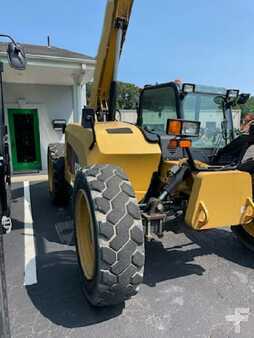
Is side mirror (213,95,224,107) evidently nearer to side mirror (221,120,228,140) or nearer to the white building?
side mirror (221,120,228,140)

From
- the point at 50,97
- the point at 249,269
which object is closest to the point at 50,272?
the point at 249,269

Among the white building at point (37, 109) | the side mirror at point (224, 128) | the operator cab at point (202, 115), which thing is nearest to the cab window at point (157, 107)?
the operator cab at point (202, 115)

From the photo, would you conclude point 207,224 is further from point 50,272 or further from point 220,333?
point 50,272

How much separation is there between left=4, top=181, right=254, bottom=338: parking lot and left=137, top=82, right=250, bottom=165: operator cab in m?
1.01

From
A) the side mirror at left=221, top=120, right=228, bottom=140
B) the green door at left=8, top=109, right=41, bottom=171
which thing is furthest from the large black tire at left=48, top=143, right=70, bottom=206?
the green door at left=8, top=109, right=41, bottom=171

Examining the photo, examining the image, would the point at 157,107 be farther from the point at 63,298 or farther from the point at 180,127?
the point at 63,298

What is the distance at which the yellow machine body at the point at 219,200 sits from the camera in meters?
2.62

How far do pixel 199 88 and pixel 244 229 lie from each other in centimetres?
193

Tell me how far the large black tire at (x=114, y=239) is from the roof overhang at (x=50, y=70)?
6.22m

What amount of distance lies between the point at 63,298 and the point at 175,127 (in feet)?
6.54

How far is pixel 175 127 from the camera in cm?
252

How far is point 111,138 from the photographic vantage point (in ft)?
9.90

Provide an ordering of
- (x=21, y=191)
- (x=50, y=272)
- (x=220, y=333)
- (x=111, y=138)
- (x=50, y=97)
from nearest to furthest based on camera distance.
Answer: (x=220, y=333)
(x=111, y=138)
(x=50, y=272)
(x=21, y=191)
(x=50, y=97)

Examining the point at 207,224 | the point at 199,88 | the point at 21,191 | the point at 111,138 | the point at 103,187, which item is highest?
the point at 199,88
